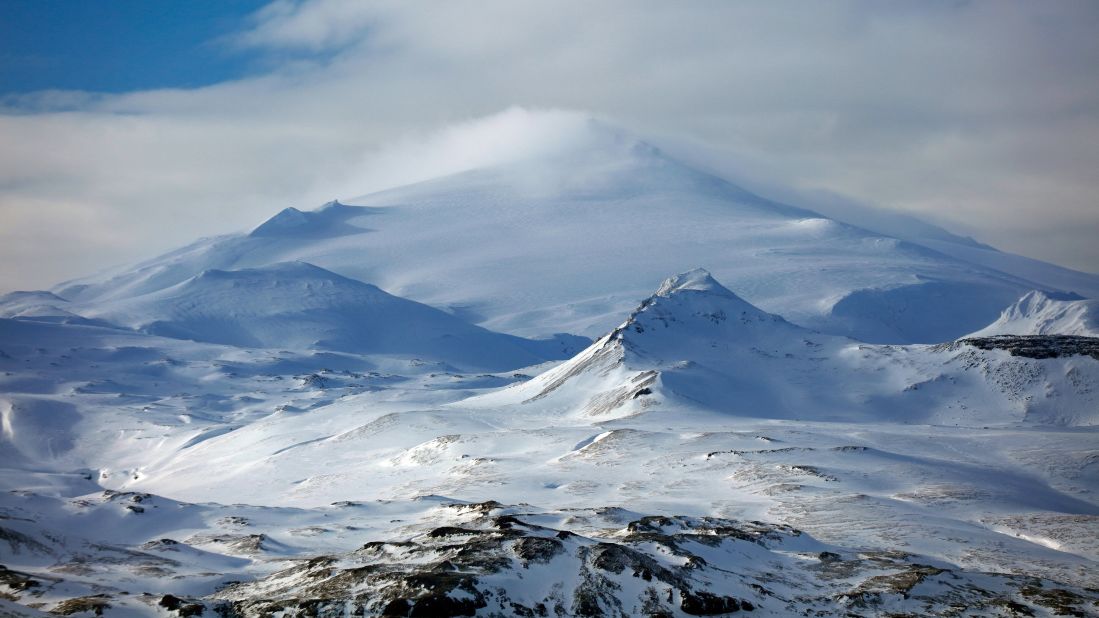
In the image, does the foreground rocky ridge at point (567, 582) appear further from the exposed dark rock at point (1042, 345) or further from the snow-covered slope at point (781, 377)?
the exposed dark rock at point (1042, 345)

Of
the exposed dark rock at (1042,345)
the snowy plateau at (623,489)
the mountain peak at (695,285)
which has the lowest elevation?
the snowy plateau at (623,489)

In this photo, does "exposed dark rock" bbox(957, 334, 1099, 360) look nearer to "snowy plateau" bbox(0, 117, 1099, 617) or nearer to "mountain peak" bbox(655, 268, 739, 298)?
"snowy plateau" bbox(0, 117, 1099, 617)

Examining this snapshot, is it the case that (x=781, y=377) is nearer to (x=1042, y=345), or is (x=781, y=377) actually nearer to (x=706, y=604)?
(x=1042, y=345)

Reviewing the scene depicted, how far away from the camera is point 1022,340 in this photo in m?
147

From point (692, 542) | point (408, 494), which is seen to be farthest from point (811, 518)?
point (408, 494)

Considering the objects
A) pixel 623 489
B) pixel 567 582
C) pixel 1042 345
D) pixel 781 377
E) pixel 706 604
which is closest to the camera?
pixel 706 604

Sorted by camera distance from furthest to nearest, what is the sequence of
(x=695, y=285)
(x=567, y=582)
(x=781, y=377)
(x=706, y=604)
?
(x=695, y=285) → (x=781, y=377) → (x=567, y=582) → (x=706, y=604)

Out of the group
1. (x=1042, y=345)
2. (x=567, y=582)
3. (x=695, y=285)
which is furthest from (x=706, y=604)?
(x=695, y=285)

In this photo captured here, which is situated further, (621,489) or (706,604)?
(621,489)

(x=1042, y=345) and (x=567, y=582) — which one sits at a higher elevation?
(x=1042, y=345)

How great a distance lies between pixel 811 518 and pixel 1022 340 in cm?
8405

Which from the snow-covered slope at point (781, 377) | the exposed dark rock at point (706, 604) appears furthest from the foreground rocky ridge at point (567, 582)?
the snow-covered slope at point (781, 377)

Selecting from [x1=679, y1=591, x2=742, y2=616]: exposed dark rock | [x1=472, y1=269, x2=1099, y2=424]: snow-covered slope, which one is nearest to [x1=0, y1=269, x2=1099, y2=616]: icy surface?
[x1=679, y1=591, x2=742, y2=616]: exposed dark rock

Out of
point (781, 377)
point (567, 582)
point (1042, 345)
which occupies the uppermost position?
point (1042, 345)
